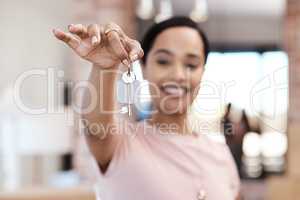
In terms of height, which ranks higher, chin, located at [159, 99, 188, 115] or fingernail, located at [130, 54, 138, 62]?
fingernail, located at [130, 54, 138, 62]

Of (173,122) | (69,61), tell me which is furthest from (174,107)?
(69,61)

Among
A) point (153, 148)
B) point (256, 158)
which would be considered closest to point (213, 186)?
point (153, 148)

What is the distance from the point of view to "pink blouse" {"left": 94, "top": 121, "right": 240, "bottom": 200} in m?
0.39

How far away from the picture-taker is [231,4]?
2135 millimetres

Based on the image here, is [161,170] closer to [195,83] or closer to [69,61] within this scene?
[195,83]

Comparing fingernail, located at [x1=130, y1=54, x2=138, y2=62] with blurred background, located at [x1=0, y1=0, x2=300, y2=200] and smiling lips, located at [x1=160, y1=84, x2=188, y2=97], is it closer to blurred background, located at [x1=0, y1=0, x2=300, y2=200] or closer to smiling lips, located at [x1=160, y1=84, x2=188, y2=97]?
smiling lips, located at [x1=160, y1=84, x2=188, y2=97]

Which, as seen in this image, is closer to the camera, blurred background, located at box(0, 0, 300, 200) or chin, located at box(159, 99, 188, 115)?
chin, located at box(159, 99, 188, 115)

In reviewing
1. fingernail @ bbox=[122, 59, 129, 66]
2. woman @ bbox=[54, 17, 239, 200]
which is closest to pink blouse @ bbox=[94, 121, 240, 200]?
woman @ bbox=[54, 17, 239, 200]

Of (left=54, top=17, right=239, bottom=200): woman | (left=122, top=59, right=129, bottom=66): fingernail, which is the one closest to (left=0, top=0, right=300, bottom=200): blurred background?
(left=54, top=17, right=239, bottom=200): woman

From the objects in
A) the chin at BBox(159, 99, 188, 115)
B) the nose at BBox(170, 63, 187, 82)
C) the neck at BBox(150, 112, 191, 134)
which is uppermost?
the nose at BBox(170, 63, 187, 82)

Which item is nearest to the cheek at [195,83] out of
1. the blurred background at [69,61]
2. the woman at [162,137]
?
the woman at [162,137]

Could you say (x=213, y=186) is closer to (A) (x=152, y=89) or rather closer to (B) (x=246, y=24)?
(A) (x=152, y=89)

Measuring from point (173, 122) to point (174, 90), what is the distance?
38mm

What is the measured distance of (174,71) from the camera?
38cm
